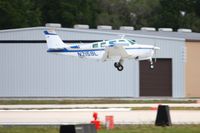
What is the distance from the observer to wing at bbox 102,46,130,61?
47.9m

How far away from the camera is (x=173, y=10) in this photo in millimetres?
104125

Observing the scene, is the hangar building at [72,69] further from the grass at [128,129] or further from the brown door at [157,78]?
the grass at [128,129]

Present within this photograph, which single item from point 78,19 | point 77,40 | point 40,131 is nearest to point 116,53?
point 77,40

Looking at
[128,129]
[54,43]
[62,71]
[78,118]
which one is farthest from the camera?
[62,71]

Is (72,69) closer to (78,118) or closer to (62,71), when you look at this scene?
(62,71)

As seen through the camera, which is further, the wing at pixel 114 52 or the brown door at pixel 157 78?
the brown door at pixel 157 78

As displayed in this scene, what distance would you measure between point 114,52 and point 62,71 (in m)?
8.44

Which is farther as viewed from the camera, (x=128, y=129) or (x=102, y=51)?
(x=102, y=51)

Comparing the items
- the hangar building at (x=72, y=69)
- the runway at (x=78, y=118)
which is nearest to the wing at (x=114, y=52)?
the hangar building at (x=72, y=69)

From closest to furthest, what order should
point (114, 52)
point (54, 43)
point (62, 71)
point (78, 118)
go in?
1. point (78, 118)
2. point (114, 52)
3. point (54, 43)
4. point (62, 71)

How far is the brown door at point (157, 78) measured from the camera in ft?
184

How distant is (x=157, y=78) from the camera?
56.8 meters

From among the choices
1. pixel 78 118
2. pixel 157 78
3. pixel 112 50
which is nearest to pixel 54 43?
pixel 112 50

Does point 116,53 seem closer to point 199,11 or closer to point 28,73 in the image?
point 28,73
